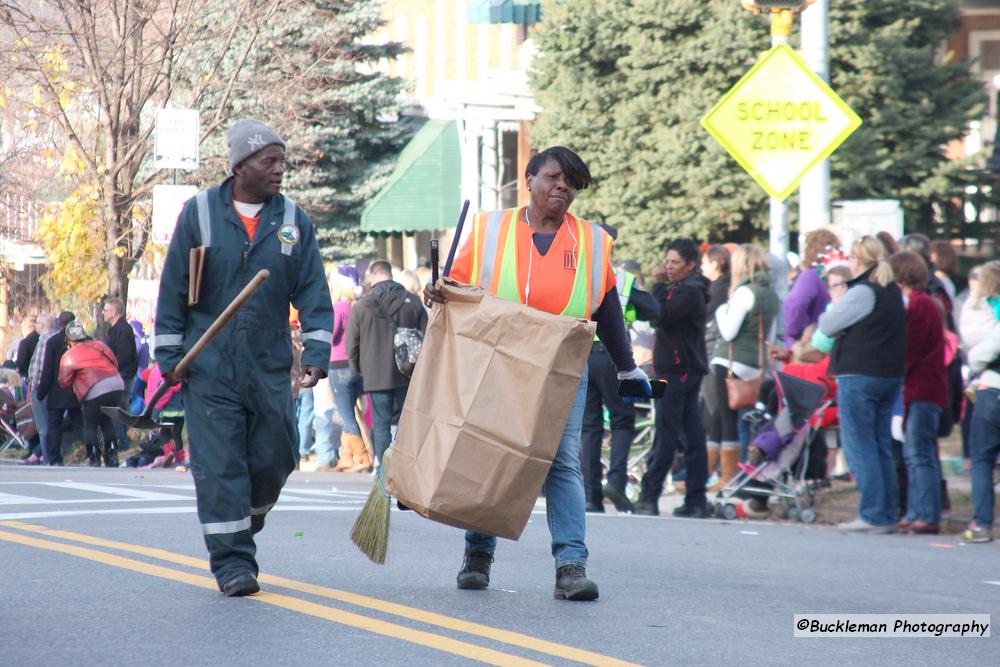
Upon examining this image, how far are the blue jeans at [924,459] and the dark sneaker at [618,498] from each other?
7.50 ft

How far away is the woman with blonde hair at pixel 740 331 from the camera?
12.9 metres

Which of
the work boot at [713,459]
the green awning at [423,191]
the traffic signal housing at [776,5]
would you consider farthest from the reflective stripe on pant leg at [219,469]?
the green awning at [423,191]

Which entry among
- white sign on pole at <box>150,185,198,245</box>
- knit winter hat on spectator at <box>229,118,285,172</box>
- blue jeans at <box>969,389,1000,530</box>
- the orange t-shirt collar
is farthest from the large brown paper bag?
white sign on pole at <box>150,185,198,245</box>

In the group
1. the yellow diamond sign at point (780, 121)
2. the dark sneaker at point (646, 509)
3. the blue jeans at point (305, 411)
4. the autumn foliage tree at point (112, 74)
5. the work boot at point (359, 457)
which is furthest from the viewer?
the autumn foliage tree at point (112, 74)

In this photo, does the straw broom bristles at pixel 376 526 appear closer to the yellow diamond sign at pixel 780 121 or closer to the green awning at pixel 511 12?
the yellow diamond sign at pixel 780 121

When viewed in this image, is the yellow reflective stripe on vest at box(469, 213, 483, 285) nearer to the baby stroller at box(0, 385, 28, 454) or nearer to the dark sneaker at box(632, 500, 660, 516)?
the dark sneaker at box(632, 500, 660, 516)

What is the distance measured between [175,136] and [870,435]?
12.9m

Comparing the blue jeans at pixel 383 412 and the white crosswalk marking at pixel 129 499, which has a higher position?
the blue jeans at pixel 383 412

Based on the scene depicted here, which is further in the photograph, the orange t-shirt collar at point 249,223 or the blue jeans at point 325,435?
the blue jeans at point 325,435

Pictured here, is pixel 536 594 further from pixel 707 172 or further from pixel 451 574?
pixel 707 172

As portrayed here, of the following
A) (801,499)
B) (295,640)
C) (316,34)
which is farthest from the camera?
(316,34)

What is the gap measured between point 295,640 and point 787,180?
9.10m

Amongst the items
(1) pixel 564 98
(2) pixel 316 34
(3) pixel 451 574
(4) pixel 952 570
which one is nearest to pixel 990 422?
(4) pixel 952 570

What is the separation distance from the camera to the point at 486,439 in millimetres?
6582
